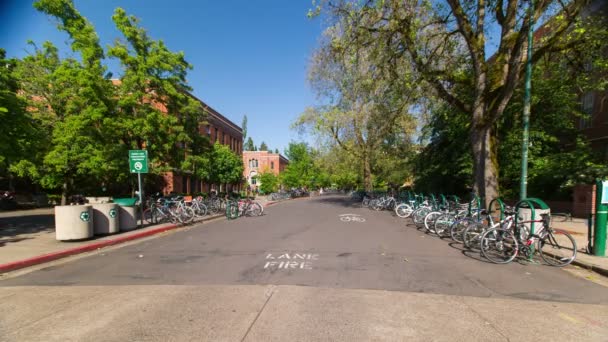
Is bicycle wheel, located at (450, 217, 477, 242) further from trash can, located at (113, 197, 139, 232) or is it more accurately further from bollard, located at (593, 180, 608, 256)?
trash can, located at (113, 197, 139, 232)

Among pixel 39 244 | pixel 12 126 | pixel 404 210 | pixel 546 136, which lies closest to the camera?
pixel 39 244

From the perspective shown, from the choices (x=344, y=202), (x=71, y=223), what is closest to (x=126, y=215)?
(x=71, y=223)

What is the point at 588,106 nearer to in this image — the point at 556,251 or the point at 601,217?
the point at 601,217

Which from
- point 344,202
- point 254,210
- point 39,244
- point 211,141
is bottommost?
point 344,202

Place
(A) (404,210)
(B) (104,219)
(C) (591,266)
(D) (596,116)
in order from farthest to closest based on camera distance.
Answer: (D) (596,116) < (A) (404,210) < (B) (104,219) < (C) (591,266)

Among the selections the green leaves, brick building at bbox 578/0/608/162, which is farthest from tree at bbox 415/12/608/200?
the green leaves

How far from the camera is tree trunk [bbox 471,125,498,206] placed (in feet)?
38.1

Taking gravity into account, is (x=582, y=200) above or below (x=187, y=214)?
above

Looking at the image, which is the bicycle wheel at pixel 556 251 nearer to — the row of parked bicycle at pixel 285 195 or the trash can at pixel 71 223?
the trash can at pixel 71 223

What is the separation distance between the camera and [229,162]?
26641 millimetres

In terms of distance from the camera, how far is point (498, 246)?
7027mm

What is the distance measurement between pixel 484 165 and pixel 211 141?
1992cm

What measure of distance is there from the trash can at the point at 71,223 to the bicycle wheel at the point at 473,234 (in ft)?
33.8

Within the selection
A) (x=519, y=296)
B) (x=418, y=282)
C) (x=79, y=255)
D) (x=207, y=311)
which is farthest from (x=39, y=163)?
(x=519, y=296)
